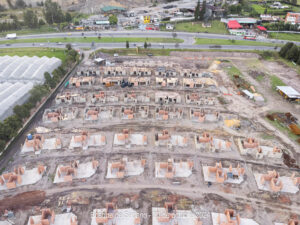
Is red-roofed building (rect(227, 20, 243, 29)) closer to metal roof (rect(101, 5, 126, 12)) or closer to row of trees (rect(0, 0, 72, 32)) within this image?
metal roof (rect(101, 5, 126, 12))

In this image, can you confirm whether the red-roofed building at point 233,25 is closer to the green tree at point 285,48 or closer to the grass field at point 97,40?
the grass field at point 97,40

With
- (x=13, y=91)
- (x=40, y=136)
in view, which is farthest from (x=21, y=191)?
(x=13, y=91)

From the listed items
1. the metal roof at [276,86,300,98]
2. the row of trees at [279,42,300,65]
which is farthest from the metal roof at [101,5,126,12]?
the metal roof at [276,86,300,98]

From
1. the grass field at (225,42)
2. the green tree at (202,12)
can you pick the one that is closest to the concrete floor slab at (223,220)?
the grass field at (225,42)

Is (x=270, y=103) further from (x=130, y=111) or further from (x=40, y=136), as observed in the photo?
(x=40, y=136)

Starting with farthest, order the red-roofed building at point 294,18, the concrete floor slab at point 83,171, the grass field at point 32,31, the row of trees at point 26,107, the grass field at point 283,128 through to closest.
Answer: the red-roofed building at point 294,18 < the grass field at point 32,31 < the grass field at point 283,128 < the row of trees at point 26,107 < the concrete floor slab at point 83,171

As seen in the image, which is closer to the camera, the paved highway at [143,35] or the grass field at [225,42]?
the grass field at [225,42]
